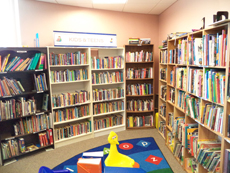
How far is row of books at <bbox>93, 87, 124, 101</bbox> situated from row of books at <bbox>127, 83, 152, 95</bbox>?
8.4 inches

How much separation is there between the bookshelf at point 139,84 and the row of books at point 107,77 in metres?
0.19

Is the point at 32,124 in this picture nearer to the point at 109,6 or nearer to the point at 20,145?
the point at 20,145

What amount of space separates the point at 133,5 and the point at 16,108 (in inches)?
123

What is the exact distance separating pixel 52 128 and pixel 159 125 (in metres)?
2.35

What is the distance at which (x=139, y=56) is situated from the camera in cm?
395

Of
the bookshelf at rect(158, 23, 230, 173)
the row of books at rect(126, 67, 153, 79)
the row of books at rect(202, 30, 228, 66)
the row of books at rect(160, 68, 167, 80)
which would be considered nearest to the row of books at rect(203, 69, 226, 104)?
the bookshelf at rect(158, 23, 230, 173)

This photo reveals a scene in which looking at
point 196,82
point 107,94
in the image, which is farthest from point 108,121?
point 196,82

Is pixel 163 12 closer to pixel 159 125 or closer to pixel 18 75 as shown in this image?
pixel 159 125

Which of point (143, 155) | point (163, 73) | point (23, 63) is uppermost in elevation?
point (23, 63)

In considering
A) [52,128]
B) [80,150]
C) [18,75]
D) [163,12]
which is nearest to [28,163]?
[52,128]

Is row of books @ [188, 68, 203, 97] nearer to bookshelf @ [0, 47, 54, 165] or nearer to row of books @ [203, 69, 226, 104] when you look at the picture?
row of books @ [203, 69, 226, 104]

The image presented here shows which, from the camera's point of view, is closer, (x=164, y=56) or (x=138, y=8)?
(x=164, y=56)

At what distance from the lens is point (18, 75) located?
3090 mm

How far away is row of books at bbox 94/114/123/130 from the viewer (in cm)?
383
